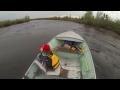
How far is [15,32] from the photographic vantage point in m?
14.1

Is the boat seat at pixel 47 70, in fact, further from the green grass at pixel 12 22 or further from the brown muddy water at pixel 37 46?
the green grass at pixel 12 22

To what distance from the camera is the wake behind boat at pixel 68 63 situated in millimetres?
5805

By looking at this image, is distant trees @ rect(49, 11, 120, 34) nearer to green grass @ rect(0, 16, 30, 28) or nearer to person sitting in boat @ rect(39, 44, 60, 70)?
green grass @ rect(0, 16, 30, 28)

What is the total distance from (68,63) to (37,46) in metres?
4.26

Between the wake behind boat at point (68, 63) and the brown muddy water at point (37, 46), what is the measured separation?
129 centimetres

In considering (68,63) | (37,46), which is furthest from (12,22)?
(68,63)

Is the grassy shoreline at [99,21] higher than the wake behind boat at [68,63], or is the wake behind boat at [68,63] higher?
the grassy shoreline at [99,21]

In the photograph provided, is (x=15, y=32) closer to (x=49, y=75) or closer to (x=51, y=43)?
(x=51, y=43)

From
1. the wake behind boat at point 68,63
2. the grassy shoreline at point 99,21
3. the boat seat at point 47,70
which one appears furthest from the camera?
the grassy shoreline at point 99,21

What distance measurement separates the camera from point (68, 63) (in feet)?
24.2

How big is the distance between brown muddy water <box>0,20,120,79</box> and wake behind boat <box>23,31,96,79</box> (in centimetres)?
129

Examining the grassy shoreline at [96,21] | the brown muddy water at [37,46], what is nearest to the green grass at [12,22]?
the grassy shoreline at [96,21]

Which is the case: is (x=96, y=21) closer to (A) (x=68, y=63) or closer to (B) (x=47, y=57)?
(A) (x=68, y=63)

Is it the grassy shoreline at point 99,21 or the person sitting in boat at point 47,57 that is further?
the grassy shoreline at point 99,21
